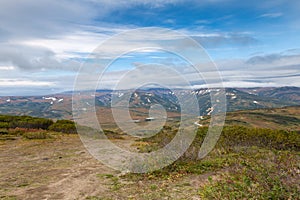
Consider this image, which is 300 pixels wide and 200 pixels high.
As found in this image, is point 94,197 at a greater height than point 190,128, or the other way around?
point 190,128

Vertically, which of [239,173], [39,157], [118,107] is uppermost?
[118,107]

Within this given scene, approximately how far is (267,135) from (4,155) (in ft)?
61.7

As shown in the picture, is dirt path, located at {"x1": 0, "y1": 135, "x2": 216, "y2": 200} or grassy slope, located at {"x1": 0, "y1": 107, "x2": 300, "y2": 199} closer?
grassy slope, located at {"x1": 0, "y1": 107, "x2": 300, "y2": 199}

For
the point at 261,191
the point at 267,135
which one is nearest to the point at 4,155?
the point at 261,191

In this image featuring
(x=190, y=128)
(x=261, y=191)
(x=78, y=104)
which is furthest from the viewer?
(x=190, y=128)

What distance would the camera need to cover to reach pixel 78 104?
13.4m

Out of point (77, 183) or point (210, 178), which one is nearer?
point (210, 178)

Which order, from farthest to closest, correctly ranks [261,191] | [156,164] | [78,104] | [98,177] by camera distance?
[78,104] < [156,164] < [98,177] < [261,191]

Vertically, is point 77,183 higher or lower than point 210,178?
lower

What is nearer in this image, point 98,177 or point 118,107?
point 98,177

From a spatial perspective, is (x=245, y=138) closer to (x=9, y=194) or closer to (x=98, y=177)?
(x=98, y=177)

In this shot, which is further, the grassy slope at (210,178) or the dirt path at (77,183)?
the dirt path at (77,183)

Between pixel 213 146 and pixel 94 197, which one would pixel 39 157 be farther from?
pixel 213 146

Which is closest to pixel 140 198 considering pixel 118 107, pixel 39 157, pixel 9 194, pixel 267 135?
pixel 9 194
